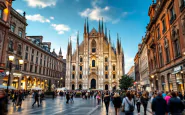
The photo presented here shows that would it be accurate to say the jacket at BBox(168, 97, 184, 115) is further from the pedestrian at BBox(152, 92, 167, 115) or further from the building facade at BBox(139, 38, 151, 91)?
the building facade at BBox(139, 38, 151, 91)

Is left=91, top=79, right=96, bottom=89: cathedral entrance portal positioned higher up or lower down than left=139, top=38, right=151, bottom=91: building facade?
lower down

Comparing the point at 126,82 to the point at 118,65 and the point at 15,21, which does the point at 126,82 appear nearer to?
the point at 118,65

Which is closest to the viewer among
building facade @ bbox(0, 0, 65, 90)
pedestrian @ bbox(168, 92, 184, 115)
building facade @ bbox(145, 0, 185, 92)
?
pedestrian @ bbox(168, 92, 184, 115)

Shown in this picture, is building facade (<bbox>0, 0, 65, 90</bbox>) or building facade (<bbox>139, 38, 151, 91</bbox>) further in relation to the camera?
building facade (<bbox>139, 38, 151, 91</bbox>)

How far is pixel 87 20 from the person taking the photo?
7062cm

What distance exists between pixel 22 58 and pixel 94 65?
3095cm

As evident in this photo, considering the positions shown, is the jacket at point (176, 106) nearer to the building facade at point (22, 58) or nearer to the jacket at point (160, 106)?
the jacket at point (160, 106)

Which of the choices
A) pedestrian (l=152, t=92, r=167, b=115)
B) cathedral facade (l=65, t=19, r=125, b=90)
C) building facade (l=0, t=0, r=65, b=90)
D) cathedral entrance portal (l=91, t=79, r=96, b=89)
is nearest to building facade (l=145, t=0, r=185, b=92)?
pedestrian (l=152, t=92, r=167, b=115)

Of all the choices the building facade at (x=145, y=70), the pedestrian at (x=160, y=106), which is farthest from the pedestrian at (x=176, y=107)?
the building facade at (x=145, y=70)

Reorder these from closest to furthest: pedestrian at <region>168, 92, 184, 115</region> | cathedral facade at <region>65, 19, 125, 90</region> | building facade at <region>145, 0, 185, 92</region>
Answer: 1. pedestrian at <region>168, 92, 184, 115</region>
2. building facade at <region>145, 0, 185, 92</region>
3. cathedral facade at <region>65, 19, 125, 90</region>

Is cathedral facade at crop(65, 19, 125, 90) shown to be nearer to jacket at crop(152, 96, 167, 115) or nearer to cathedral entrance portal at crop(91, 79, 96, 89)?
cathedral entrance portal at crop(91, 79, 96, 89)

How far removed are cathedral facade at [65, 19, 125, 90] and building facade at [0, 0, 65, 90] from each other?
923cm

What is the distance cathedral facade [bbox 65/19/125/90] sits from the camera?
6006 centimetres

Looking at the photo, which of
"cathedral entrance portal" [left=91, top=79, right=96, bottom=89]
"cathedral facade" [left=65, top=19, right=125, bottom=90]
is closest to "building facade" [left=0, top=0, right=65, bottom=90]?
"cathedral facade" [left=65, top=19, right=125, bottom=90]
